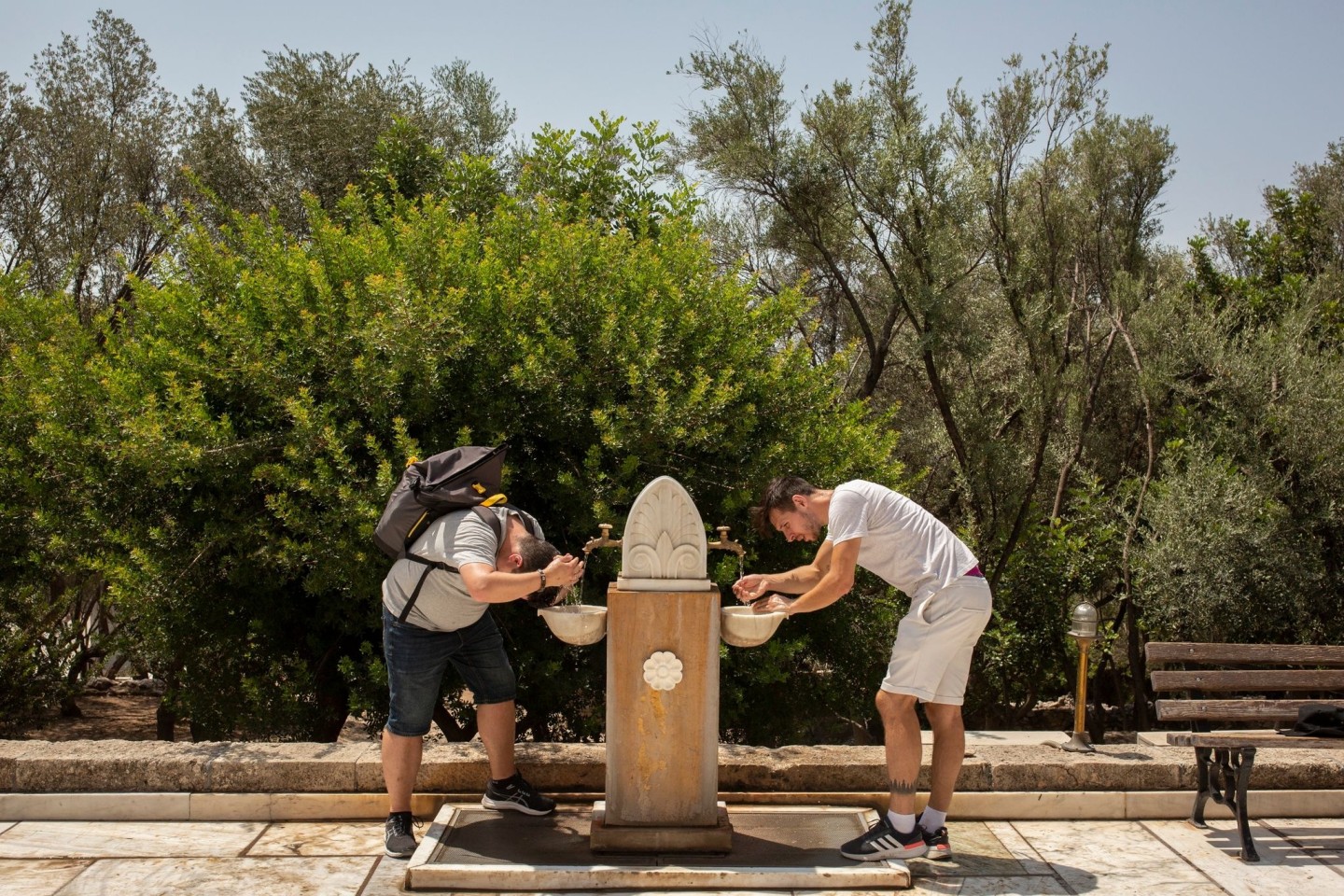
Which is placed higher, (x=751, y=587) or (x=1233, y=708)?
(x=751, y=587)

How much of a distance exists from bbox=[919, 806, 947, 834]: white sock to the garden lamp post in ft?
3.71

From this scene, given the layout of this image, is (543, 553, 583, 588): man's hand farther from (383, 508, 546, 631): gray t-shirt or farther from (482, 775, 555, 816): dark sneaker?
(482, 775, 555, 816): dark sneaker

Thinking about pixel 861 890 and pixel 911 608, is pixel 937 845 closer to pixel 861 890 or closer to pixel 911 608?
pixel 861 890

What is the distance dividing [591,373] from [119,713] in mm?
8029

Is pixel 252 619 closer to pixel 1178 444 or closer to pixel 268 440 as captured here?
pixel 268 440

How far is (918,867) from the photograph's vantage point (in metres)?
4.41

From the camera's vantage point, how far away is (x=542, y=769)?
16.6ft

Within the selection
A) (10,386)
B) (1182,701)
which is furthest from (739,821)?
(10,386)

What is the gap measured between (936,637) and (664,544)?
1.08m

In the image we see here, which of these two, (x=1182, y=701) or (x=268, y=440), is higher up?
(x=268, y=440)

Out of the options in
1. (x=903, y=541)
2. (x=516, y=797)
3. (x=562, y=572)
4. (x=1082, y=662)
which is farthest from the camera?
(x=1082, y=662)

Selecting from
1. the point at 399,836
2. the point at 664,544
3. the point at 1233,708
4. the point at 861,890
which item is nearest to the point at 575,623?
the point at 664,544

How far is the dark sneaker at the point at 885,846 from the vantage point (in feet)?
14.2

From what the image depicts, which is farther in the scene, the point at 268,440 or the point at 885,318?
the point at 885,318
